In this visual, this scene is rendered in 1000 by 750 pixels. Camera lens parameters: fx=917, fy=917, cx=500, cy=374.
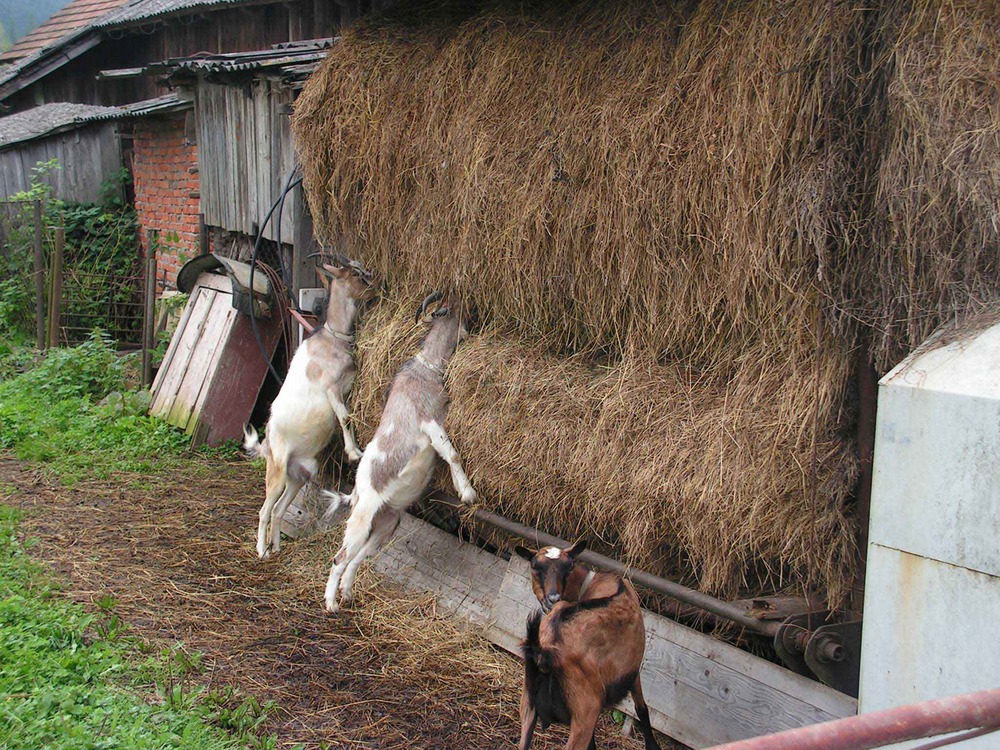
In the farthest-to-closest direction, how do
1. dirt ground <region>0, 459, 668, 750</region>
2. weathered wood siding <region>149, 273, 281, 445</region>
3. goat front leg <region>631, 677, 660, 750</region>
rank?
weathered wood siding <region>149, 273, 281, 445</region>
dirt ground <region>0, 459, 668, 750</region>
goat front leg <region>631, 677, 660, 750</region>

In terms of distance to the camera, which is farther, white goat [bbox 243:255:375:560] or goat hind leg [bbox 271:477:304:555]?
goat hind leg [bbox 271:477:304:555]

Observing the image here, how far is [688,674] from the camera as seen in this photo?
173 inches

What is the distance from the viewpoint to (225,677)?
493 cm

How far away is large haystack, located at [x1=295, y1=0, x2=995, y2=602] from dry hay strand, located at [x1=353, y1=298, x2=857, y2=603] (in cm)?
1

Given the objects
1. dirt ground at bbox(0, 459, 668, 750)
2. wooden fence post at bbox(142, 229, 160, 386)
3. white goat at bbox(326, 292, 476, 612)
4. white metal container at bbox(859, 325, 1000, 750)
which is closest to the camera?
white metal container at bbox(859, 325, 1000, 750)

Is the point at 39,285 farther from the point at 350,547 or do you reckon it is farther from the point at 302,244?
the point at 350,547

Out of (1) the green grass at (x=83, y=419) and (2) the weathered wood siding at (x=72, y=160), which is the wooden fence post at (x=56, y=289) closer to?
(1) the green grass at (x=83, y=419)

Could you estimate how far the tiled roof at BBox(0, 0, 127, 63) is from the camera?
63.8 ft

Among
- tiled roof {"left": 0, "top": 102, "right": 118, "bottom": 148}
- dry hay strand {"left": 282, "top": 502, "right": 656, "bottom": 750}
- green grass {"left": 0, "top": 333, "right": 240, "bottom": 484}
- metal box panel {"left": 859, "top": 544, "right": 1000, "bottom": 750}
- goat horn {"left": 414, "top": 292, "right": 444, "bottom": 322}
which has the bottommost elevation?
dry hay strand {"left": 282, "top": 502, "right": 656, "bottom": 750}

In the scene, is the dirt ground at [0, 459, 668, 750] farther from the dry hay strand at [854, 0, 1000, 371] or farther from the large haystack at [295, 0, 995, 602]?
the dry hay strand at [854, 0, 1000, 371]

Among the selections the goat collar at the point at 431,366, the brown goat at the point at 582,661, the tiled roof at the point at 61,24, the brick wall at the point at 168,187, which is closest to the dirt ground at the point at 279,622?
the brown goat at the point at 582,661

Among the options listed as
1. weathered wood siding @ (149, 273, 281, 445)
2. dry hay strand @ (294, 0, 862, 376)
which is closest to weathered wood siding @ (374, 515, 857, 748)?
dry hay strand @ (294, 0, 862, 376)

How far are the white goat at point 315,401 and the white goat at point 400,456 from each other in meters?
0.78

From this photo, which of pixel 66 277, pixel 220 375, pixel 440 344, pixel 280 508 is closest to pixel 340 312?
pixel 440 344
